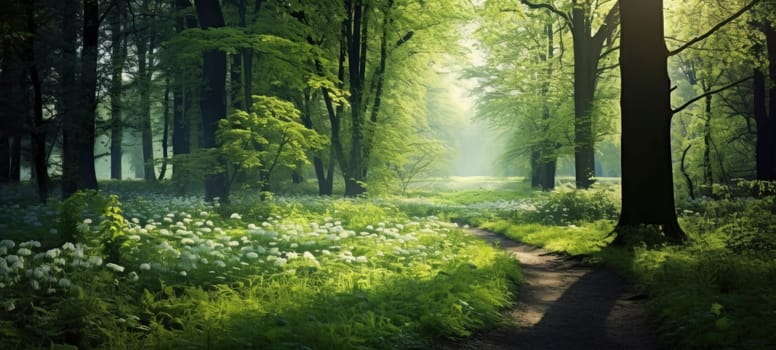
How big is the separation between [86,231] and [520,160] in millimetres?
36558

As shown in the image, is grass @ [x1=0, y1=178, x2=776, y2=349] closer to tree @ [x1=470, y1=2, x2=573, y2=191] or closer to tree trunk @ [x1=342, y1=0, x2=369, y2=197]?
tree trunk @ [x1=342, y1=0, x2=369, y2=197]

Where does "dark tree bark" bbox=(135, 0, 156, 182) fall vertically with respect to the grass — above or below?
above

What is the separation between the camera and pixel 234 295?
563cm

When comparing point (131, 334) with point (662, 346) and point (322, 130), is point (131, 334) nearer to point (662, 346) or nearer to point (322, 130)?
point (662, 346)

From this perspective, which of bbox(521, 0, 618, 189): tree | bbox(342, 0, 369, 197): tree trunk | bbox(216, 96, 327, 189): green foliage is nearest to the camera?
bbox(216, 96, 327, 189): green foliage

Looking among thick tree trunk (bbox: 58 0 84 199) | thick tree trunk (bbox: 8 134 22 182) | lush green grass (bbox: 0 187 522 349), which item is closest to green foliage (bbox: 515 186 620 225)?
lush green grass (bbox: 0 187 522 349)

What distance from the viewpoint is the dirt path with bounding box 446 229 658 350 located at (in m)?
5.39

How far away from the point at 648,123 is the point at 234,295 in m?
8.32

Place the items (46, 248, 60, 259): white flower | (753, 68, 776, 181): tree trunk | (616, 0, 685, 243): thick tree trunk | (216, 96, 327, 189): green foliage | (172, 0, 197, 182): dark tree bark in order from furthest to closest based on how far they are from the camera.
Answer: (172, 0, 197, 182): dark tree bark, (753, 68, 776, 181): tree trunk, (216, 96, 327, 189): green foliage, (616, 0, 685, 243): thick tree trunk, (46, 248, 60, 259): white flower

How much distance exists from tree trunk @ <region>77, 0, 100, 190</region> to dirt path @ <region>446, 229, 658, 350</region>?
44.1 feet

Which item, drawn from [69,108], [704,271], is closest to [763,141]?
[704,271]

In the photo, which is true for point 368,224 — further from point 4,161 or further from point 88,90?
point 4,161

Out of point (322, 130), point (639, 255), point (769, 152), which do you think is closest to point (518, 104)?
point (322, 130)

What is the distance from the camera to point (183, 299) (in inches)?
215
